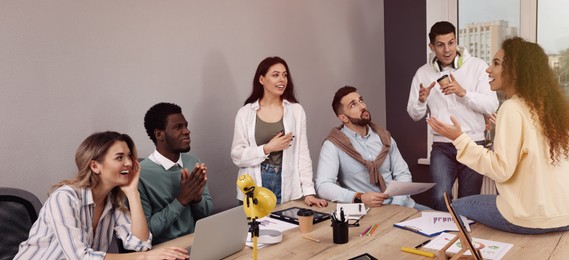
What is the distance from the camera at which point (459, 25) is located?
4738 millimetres

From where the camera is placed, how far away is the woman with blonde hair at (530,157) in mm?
1957

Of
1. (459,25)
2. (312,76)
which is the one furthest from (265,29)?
(459,25)

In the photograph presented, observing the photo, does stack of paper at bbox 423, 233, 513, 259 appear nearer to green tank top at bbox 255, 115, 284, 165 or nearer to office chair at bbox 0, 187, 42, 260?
green tank top at bbox 255, 115, 284, 165

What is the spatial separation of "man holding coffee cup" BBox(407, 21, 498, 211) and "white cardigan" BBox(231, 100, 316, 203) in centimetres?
94

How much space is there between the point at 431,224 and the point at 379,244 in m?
0.36

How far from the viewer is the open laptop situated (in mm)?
1642

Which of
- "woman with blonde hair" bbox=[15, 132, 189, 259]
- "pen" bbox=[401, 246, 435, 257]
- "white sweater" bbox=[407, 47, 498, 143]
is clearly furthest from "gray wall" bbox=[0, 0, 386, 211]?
"pen" bbox=[401, 246, 435, 257]

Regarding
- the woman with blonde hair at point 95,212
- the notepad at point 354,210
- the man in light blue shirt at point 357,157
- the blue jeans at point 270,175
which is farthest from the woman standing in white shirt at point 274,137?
the woman with blonde hair at point 95,212

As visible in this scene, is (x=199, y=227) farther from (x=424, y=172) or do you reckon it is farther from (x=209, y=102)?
(x=424, y=172)

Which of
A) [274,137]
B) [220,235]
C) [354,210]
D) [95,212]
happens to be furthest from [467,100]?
[95,212]

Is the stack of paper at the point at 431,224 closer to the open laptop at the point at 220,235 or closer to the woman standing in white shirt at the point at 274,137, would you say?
the open laptop at the point at 220,235

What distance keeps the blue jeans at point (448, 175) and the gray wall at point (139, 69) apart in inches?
49.9

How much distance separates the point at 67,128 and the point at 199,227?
1.41m

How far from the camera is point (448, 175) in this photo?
345 cm
